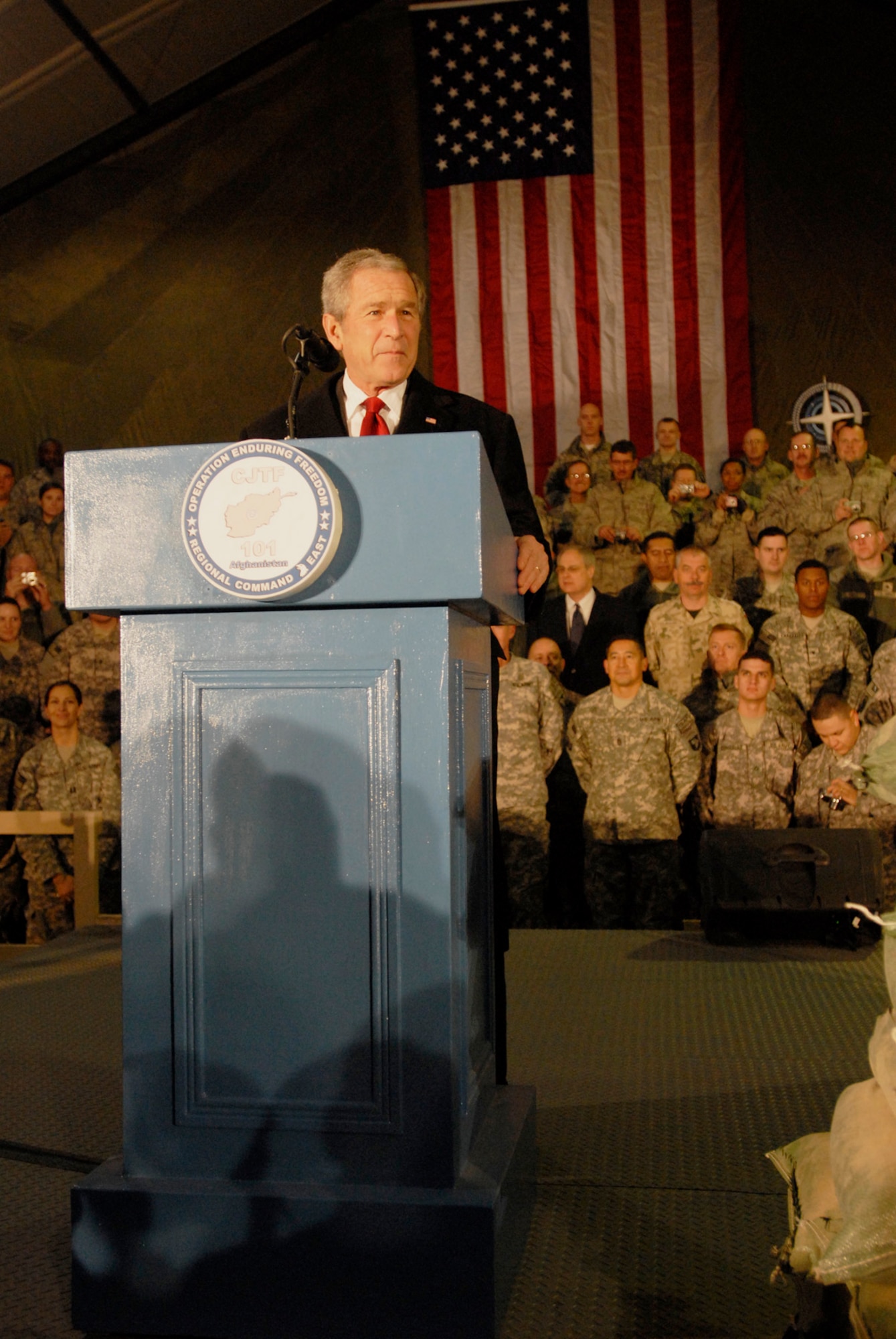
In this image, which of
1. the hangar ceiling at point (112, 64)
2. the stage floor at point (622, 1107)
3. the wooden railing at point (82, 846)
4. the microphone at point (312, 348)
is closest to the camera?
the stage floor at point (622, 1107)

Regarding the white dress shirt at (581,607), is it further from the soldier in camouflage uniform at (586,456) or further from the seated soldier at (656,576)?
the soldier in camouflage uniform at (586,456)

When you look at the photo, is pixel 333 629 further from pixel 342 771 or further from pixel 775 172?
pixel 775 172

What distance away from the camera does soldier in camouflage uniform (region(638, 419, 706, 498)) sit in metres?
5.91

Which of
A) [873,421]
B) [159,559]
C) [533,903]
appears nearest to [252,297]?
[873,421]

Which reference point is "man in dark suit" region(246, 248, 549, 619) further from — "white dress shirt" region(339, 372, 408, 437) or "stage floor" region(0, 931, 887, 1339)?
"stage floor" region(0, 931, 887, 1339)

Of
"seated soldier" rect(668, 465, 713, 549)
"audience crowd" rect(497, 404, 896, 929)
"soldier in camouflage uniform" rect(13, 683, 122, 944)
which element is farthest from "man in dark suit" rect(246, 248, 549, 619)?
"seated soldier" rect(668, 465, 713, 549)

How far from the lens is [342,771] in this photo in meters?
1.02

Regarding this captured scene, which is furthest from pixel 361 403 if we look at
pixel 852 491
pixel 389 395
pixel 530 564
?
pixel 852 491

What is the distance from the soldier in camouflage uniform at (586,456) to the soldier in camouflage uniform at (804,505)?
87 centimetres

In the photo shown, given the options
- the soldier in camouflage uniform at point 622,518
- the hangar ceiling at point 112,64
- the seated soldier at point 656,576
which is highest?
the hangar ceiling at point 112,64

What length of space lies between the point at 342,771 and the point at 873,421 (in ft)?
20.7

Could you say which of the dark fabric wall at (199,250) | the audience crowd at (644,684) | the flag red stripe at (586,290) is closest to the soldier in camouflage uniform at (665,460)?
the audience crowd at (644,684)

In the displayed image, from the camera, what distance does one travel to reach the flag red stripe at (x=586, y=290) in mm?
6637

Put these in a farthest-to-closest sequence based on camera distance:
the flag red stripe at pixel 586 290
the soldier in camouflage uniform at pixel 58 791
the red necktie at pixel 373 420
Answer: the flag red stripe at pixel 586 290
the soldier in camouflage uniform at pixel 58 791
the red necktie at pixel 373 420
